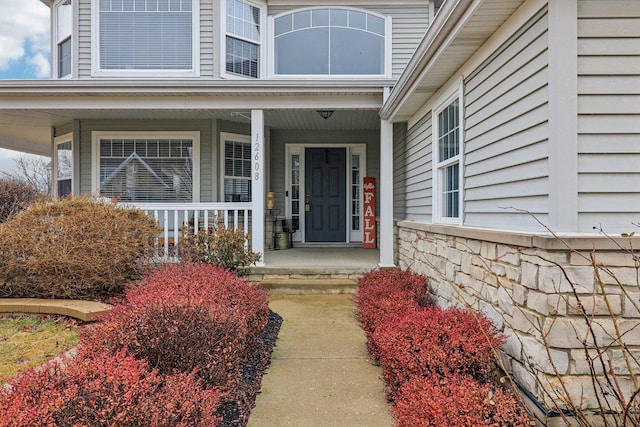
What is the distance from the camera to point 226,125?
7863 millimetres

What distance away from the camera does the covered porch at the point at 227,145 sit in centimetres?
639

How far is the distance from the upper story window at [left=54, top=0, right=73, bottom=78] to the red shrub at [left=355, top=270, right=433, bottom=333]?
292 inches

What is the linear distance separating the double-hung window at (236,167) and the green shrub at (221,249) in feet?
6.63

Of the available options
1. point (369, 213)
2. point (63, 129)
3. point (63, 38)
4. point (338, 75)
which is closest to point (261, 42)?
point (338, 75)

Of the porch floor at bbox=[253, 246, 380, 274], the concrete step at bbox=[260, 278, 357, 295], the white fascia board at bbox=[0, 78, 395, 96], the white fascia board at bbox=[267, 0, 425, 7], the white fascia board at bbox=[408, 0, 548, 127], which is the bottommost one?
the concrete step at bbox=[260, 278, 357, 295]

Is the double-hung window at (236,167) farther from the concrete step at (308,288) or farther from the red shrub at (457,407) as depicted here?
the red shrub at (457,407)

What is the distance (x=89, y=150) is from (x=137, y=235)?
320cm

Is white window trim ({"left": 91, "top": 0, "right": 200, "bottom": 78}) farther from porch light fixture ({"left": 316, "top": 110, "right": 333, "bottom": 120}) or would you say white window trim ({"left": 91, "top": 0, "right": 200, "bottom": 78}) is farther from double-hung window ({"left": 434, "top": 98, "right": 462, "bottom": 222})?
double-hung window ({"left": 434, "top": 98, "right": 462, "bottom": 222})

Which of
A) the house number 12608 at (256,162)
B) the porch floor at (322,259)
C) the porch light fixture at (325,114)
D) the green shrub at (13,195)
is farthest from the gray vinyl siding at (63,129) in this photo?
the porch light fixture at (325,114)

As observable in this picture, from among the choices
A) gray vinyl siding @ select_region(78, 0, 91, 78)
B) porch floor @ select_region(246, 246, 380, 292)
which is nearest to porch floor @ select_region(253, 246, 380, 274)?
porch floor @ select_region(246, 246, 380, 292)

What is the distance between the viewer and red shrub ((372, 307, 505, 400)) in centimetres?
260

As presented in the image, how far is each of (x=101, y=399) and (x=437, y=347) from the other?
75.2 inches

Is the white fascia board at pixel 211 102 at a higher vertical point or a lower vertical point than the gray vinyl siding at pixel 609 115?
higher

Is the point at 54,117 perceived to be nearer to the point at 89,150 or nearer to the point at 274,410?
the point at 89,150
